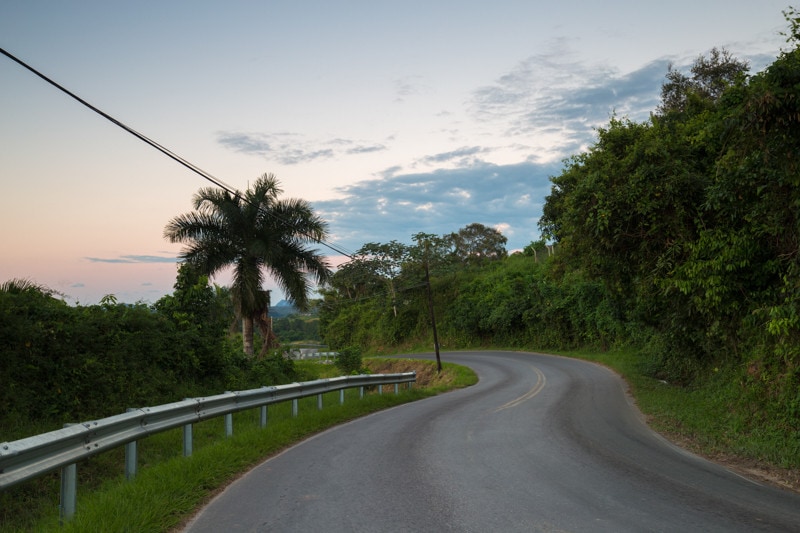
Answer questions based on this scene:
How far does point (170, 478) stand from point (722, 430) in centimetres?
959

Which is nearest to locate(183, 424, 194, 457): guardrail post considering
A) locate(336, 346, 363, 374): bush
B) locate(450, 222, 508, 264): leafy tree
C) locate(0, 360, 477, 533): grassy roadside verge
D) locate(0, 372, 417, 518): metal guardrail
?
locate(0, 372, 417, 518): metal guardrail

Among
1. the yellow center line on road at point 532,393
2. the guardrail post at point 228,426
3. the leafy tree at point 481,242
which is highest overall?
the leafy tree at point 481,242

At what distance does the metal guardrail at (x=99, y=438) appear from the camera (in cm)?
507

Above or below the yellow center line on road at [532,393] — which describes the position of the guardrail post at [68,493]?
above

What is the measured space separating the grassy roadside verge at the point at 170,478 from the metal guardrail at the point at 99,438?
0.33 meters

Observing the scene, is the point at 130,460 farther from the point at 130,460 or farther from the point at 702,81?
the point at 702,81

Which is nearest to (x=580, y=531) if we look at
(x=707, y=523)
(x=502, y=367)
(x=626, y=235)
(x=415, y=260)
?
(x=707, y=523)

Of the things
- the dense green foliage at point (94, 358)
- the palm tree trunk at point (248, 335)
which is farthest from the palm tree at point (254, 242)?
the dense green foliage at point (94, 358)

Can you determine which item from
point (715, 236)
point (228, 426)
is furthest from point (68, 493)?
point (715, 236)

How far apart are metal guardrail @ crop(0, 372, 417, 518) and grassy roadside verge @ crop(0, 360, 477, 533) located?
0.33 m

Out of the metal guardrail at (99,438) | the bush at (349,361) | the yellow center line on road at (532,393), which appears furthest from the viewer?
the bush at (349,361)

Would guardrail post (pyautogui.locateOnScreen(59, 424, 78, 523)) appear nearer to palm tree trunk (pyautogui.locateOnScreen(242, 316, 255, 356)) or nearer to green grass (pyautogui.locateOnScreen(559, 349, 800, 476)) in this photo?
green grass (pyautogui.locateOnScreen(559, 349, 800, 476))

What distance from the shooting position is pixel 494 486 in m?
6.90

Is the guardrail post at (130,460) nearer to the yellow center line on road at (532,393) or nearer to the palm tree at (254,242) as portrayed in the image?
the yellow center line on road at (532,393)
